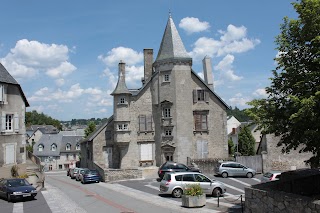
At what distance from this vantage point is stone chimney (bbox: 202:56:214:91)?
43969 millimetres

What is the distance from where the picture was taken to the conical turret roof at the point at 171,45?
3838cm

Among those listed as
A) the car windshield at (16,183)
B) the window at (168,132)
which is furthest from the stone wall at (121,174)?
the car windshield at (16,183)

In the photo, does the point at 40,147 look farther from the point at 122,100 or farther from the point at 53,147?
the point at 122,100

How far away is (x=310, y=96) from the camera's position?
40.8 feet

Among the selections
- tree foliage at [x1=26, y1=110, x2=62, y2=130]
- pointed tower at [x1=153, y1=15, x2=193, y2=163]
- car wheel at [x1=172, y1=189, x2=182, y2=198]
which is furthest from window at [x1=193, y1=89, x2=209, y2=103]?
tree foliage at [x1=26, y1=110, x2=62, y2=130]

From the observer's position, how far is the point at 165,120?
38.2m

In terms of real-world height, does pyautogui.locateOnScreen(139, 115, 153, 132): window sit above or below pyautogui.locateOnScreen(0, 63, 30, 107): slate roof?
below

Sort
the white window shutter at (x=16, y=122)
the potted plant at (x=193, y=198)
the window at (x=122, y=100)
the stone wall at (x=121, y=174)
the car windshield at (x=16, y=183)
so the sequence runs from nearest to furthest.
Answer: the potted plant at (x=193, y=198) → the car windshield at (x=16, y=183) → the white window shutter at (x=16, y=122) → the stone wall at (x=121, y=174) → the window at (x=122, y=100)

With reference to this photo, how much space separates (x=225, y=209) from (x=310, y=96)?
7.74m

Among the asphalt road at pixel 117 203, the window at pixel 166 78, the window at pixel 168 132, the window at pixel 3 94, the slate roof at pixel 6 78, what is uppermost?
the window at pixel 166 78

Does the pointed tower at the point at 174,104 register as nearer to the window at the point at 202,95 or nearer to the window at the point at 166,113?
the window at the point at 166,113

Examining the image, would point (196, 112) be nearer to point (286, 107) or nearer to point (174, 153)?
point (174, 153)

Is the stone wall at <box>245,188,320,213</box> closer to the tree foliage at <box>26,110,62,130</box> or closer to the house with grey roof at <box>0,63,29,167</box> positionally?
the house with grey roof at <box>0,63,29,167</box>

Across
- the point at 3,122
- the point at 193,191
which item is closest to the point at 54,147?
the point at 3,122
